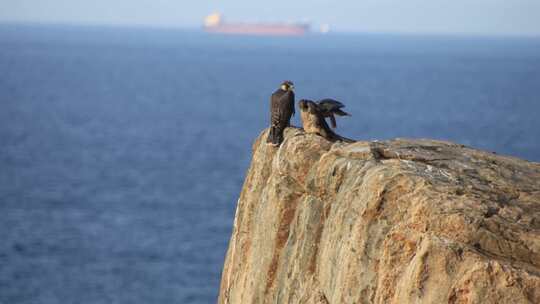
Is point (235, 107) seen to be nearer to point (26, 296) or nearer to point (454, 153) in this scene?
point (26, 296)

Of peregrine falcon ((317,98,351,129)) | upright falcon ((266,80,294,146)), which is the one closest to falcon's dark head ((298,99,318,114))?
peregrine falcon ((317,98,351,129))

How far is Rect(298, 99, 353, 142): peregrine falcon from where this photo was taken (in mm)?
16109

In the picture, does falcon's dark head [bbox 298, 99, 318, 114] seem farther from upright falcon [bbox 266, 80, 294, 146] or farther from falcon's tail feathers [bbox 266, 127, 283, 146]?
falcon's tail feathers [bbox 266, 127, 283, 146]

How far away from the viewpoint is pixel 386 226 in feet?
39.5

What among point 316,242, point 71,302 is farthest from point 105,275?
point 316,242

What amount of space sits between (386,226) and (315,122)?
454 cm

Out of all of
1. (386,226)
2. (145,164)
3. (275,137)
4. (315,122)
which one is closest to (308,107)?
(315,122)

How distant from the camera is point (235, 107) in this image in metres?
149

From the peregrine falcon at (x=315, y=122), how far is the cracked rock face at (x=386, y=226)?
1.39ft

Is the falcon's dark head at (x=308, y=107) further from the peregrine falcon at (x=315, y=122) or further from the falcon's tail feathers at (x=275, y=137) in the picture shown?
the falcon's tail feathers at (x=275, y=137)

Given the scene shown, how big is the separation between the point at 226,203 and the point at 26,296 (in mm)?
24934

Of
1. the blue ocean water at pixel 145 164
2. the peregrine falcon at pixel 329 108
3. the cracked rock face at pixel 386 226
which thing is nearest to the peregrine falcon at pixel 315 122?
the peregrine falcon at pixel 329 108

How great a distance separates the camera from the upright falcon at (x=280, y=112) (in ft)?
54.2

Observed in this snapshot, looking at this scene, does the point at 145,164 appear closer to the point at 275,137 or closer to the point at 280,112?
the point at 280,112
